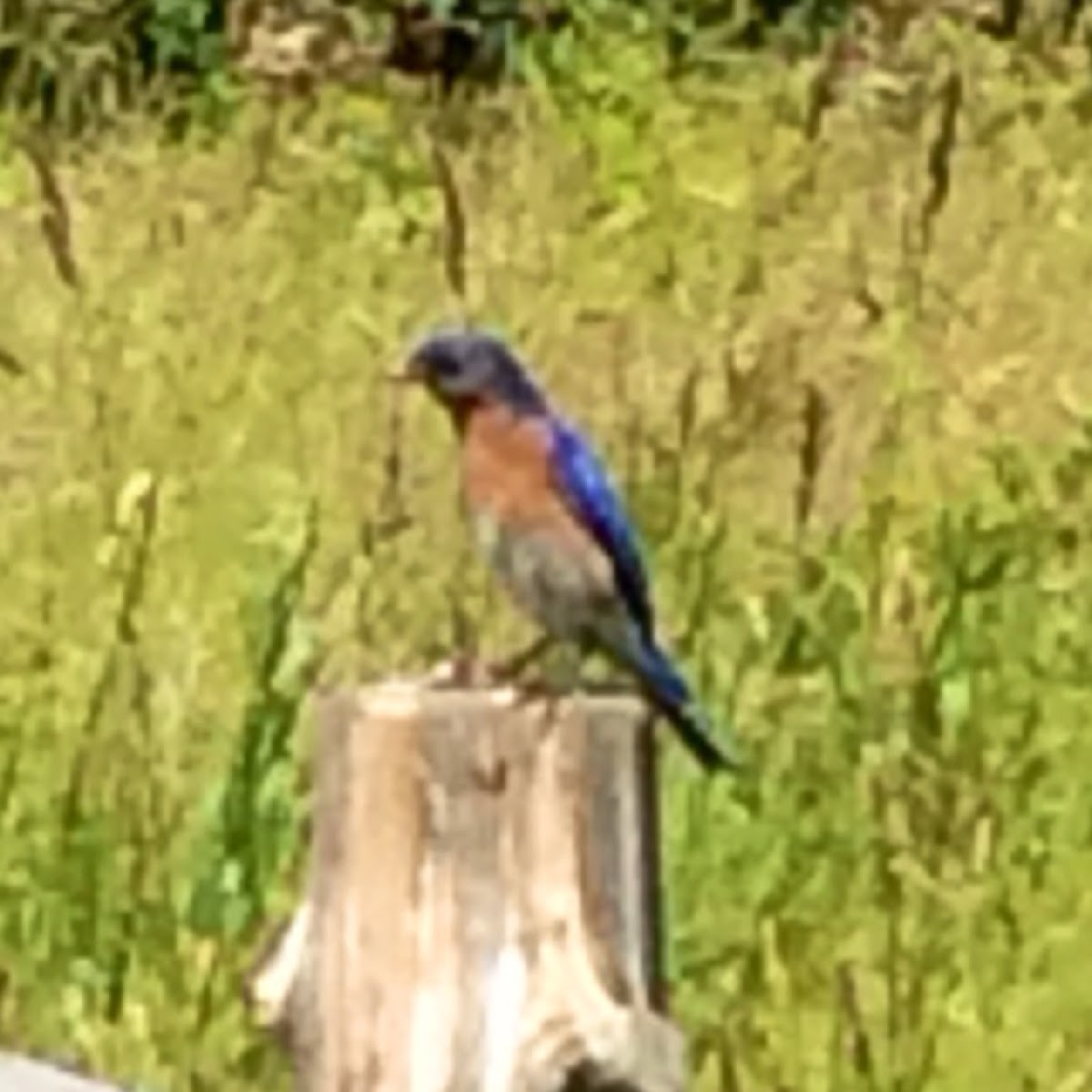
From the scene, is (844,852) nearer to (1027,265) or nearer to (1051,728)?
(1051,728)

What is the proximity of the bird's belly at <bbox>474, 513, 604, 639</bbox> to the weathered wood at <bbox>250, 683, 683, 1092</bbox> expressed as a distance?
1.30 metres

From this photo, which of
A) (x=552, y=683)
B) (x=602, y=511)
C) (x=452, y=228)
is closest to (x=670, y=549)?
(x=452, y=228)

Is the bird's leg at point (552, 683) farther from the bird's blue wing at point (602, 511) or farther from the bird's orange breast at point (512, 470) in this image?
the bird's orange breast at point (512, 470)

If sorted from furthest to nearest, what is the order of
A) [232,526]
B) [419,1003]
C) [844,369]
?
[844,369] → [232,526] → [419,1003]

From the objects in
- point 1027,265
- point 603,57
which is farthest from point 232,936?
point 603,57

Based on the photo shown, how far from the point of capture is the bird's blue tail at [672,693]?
4.72 m

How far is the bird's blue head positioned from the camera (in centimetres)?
488

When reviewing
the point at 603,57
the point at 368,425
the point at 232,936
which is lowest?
the point at 232,936

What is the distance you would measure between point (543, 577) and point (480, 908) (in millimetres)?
1464

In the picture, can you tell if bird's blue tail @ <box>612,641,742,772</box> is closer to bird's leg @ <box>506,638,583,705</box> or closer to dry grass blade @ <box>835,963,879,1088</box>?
bird's leg @ <box>506,638,583,705</box>

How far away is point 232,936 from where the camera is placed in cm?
534

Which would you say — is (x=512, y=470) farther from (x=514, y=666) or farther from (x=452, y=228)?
(x=514, y=666)

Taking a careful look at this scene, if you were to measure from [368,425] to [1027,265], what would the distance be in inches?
57.8

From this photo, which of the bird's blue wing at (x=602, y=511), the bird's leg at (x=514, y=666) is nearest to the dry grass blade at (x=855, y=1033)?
the bird's blue wing at (x=602, y=511)
